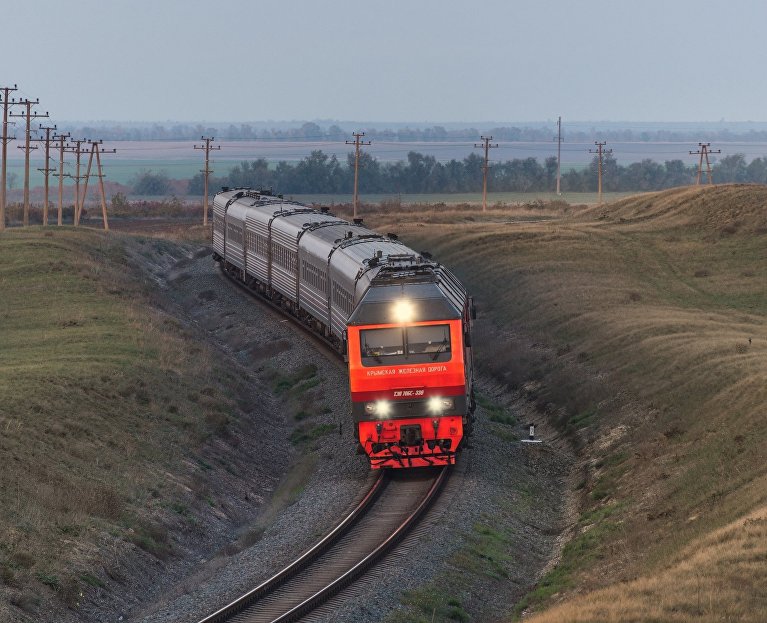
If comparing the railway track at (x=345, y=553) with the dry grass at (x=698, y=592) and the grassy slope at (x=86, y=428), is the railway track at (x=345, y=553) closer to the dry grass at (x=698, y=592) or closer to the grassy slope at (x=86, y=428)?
the grassy slope at (x=86, y=428)

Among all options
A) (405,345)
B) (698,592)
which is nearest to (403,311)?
(405,345)

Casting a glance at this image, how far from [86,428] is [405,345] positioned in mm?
8464

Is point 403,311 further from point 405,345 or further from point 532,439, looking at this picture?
point 532,439

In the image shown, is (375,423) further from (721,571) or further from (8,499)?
(721,571)

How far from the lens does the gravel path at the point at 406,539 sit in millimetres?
20922

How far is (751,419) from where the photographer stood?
27.8 metres

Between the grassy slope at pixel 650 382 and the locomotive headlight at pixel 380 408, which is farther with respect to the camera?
the locomotive headlight at pixel 380 408

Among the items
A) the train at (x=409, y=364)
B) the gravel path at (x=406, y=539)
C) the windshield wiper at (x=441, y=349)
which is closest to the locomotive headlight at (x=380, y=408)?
the train at (x=409, y=364)

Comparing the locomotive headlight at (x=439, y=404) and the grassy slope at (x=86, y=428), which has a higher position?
the locomotive headlight at (x=439, y=404)

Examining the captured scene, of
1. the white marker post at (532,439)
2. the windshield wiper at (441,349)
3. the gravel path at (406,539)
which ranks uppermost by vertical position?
the windshield wiper at (441,349)

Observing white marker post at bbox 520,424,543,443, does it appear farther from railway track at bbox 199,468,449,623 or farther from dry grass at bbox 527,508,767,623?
dry grass at bbox 527,508,767,623

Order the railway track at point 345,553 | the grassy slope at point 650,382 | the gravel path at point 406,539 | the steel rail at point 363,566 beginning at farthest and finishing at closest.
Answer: the gravel path at point 406,539 → the railway track at point 345,553 → the steel rail at point 363,566 → the grassy slope at point 650,382

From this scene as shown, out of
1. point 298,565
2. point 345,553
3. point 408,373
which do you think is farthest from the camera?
point 408,373

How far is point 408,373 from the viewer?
87.2 feet
